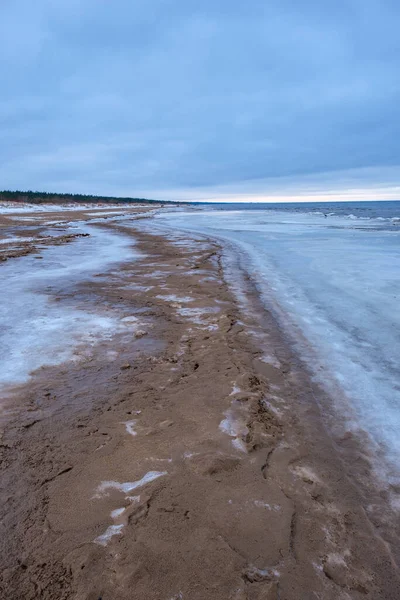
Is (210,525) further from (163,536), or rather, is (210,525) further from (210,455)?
(210,455)

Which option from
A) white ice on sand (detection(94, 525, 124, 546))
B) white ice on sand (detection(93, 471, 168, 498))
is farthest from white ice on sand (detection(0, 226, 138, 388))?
white ice on sand (detection(94, 525, 124, 546))

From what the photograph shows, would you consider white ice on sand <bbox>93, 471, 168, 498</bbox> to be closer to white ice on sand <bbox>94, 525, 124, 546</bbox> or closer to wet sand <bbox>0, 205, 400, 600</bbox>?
wet sand <bbox>0, 205, 400, 600</bbox>

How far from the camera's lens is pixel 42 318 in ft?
17.0

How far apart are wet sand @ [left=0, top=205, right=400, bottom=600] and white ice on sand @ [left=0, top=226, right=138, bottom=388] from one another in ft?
1.29

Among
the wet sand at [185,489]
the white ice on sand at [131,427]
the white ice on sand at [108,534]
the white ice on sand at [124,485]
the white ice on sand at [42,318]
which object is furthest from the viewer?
the white ice on sand at [42,318]

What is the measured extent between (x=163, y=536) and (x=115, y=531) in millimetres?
257

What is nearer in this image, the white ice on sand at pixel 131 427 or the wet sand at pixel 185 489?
the wet sand at pixel 185 489

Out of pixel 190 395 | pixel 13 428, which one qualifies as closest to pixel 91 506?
pixel 13 428

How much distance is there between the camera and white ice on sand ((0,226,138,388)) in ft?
12.8

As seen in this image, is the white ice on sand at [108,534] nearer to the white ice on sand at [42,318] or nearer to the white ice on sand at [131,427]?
the white ice on sand at [131,427]

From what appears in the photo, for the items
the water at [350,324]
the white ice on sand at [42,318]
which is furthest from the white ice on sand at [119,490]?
the white ice on sand at [42,318]

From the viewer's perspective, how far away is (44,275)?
27.1 ft

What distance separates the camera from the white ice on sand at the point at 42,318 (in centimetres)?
390

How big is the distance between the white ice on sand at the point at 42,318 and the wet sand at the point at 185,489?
39 cm
